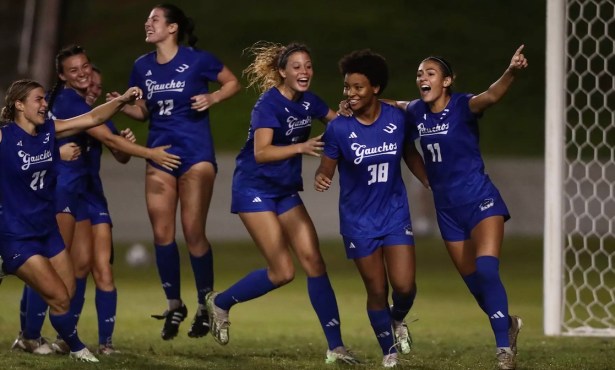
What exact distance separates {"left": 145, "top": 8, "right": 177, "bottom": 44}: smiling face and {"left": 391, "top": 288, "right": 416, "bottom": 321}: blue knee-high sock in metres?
2.14

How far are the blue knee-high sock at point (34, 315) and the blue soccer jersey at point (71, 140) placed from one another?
0.71 m

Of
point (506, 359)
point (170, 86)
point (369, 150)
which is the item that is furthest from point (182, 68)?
point (506, 359)

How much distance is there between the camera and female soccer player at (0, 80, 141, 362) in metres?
7.09

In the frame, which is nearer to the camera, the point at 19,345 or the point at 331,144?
the point at 331,144

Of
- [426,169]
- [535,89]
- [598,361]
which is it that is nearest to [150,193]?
[426,169]

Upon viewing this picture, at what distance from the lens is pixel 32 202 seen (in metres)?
7.20

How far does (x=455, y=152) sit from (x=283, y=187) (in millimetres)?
1103

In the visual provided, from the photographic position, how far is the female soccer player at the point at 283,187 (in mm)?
7539

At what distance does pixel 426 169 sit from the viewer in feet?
24.1

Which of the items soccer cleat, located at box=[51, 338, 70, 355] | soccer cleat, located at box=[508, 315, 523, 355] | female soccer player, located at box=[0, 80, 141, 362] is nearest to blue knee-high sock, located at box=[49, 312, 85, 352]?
female soccer player, located at box=[0, 80, 141, 362]

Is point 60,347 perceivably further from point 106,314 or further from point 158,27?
point 158,27

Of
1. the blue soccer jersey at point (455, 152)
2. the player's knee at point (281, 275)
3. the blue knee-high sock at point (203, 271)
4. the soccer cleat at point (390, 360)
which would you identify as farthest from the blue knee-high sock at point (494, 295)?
the blue knee-high sock at point (203, 271)

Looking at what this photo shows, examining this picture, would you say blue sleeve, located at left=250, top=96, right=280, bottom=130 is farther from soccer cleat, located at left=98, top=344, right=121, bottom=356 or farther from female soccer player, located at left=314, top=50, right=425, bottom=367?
soccer cleat, located at left=98, top=344, right=121, bottom=356

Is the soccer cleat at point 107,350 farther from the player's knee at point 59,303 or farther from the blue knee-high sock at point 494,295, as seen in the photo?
the blue knee-high sock at point 494,295
